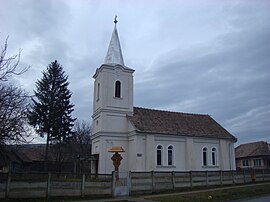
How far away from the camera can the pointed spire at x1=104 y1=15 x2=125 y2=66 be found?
36281 millimetres

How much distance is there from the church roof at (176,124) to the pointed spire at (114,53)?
6.22m

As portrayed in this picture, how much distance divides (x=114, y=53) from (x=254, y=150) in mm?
36250

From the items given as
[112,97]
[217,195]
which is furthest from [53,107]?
[217,195]

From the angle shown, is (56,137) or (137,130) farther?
(56,137)

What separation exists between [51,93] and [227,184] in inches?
1066

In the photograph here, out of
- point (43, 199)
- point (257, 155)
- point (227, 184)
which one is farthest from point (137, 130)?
point (257, 155)

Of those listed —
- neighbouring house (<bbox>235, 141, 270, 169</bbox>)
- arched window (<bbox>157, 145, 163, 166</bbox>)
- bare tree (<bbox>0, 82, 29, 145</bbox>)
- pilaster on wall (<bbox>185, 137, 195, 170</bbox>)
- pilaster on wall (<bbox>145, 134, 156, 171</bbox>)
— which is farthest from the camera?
neighbouring house (<bbox>235, 141, 270, 169</bbox>)

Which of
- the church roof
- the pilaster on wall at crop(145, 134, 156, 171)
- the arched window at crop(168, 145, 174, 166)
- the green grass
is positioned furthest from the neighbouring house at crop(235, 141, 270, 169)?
the green grass

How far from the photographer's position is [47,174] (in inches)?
718

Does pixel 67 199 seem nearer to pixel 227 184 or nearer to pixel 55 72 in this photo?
pixel 227 184

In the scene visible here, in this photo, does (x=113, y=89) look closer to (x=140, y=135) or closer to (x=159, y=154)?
(x=140, y=135)

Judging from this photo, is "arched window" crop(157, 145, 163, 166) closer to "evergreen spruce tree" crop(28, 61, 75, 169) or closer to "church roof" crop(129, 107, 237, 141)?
"church roof" crop(129, 107, 237, 141)

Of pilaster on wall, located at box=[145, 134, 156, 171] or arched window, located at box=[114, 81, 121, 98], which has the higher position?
arched window, located at box=[114, 81, 121, 98]

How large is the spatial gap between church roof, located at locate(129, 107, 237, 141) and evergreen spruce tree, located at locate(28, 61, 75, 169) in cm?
1176
